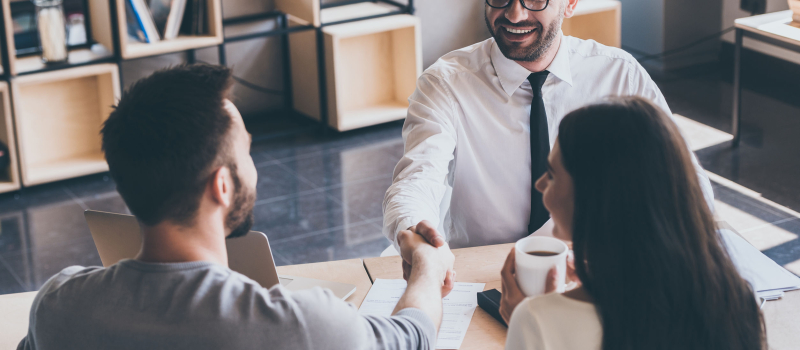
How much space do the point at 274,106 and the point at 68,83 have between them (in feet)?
3.85

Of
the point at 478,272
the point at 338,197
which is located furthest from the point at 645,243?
the point at 338,197

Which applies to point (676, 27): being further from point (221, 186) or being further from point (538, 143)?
point (221, 186)

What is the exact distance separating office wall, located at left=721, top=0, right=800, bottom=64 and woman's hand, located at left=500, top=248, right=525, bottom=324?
3.79m

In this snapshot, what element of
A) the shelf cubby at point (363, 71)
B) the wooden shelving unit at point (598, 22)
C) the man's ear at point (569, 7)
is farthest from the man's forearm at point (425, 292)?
the wooden shelving unit at point (598, 22)

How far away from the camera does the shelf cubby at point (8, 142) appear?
344 cm

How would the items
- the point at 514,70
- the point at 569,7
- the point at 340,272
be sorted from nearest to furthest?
the point at 340,272
the point at 514,70
the point at 569,7

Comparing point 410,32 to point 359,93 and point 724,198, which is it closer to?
point 359,93

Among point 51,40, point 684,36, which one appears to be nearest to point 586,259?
point 51,40

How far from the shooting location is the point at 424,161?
179cm

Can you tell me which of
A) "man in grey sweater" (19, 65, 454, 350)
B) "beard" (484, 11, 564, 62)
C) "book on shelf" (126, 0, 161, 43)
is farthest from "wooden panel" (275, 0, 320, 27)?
"man in grey sweater" (19, 65, 454, 350)

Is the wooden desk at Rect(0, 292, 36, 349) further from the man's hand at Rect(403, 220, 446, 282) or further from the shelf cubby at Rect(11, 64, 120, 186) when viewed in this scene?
the shelf cubby at Rect(11, 64, 120, 186)

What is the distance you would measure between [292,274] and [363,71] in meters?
2.96

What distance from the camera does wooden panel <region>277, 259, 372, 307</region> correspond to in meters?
1.56

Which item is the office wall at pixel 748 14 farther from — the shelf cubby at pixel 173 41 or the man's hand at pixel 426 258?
the man's hand at pixel 426 258
